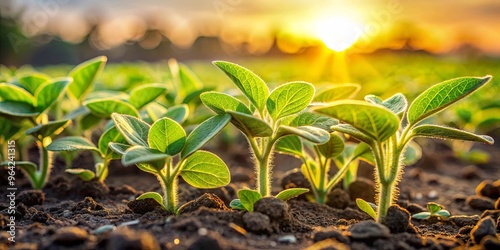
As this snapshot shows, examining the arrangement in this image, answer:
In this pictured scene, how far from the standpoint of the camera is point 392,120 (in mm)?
1956

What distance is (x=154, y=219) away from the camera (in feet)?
7.73

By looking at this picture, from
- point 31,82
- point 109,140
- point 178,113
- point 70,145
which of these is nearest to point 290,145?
point 178,113

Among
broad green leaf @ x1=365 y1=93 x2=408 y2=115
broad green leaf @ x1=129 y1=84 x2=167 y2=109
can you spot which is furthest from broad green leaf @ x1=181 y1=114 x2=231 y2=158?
broad green leaf @ x1=129 y1=84 x2=167 y2=109

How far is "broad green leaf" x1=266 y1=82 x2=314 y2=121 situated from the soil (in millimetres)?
376

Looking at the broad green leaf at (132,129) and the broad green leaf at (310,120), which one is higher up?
the broad green leaf at (310,120)

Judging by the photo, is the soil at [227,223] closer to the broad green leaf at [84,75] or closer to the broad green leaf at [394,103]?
the broad green leaf at [394,103]

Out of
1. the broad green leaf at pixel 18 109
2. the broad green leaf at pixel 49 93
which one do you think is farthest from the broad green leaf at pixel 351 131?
the broad green leaf at pixel 18 109

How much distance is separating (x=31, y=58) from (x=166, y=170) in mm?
35800

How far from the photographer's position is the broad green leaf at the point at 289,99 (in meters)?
2.20

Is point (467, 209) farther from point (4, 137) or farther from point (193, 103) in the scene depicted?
point (4, 137)

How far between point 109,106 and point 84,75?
0.63 meters

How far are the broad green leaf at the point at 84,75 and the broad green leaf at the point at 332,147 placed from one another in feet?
A: 5.13

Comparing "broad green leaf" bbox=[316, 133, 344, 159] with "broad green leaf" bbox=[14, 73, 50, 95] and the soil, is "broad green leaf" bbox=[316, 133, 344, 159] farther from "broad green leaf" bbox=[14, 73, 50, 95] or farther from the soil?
"broad green leaf" bbox=[14, 73, 50, 95]

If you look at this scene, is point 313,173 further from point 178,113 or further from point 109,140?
point 109,140
